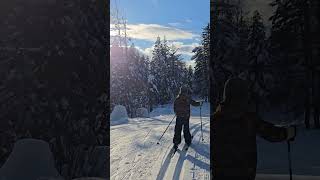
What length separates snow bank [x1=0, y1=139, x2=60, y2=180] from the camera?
17.1 ft

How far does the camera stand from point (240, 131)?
4055mm

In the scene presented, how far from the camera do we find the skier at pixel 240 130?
402 cm

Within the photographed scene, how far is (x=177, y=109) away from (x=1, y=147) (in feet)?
10.7

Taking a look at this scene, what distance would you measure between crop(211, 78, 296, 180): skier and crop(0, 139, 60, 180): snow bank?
2370 millimetres

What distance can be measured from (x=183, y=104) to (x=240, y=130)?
3.39 m

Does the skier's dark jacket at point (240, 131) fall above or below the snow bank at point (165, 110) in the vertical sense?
above

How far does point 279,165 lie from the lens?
16.1ft

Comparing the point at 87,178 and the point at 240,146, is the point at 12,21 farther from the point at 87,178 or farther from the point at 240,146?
the point at 240,146

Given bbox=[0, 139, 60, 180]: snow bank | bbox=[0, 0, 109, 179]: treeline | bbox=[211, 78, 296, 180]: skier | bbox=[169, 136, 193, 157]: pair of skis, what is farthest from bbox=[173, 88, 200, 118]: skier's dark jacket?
bbox=[211, 78, 296, 180]: skier

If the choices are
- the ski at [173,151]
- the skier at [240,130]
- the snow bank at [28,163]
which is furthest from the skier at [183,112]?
the skier at [240,130]

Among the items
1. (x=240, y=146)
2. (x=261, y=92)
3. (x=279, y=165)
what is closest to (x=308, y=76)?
(x=261, y=92)

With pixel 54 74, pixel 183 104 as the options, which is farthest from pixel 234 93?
pixel 183 104

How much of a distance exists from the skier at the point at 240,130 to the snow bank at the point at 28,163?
7.77 feet

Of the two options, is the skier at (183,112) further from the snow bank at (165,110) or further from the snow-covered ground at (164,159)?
the snow bank at (165,110)
